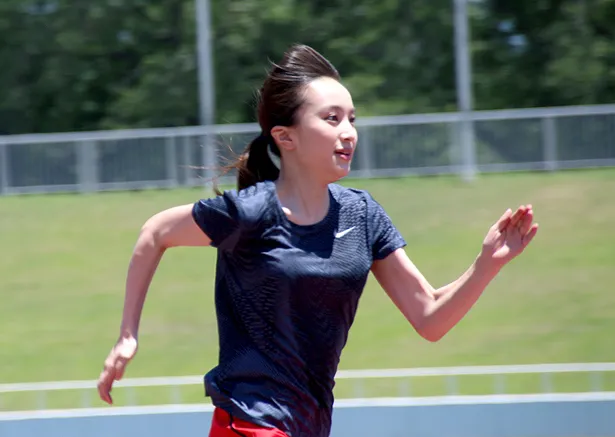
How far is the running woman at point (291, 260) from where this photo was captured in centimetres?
255

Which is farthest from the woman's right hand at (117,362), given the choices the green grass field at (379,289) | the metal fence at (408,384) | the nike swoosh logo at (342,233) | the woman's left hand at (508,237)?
the green grass field at (379,289)

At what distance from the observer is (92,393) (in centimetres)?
799

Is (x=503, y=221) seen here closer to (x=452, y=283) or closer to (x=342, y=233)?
(x=452, y=283)

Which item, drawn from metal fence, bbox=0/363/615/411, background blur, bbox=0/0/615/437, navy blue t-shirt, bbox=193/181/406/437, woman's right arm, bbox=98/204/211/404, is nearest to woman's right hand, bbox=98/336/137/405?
woman's right arm, bbox=98/204/211/404

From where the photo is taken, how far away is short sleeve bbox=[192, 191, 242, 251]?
8.36 ft

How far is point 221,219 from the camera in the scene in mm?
2551

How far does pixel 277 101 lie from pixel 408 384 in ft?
18.3

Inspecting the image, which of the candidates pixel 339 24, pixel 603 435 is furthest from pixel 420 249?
pixel 339 24

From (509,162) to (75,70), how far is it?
304 inches

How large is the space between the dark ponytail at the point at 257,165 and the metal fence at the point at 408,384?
16.3 ft

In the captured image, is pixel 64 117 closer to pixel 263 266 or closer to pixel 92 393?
pixel 92 393

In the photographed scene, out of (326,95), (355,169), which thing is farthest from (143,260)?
(355,169)

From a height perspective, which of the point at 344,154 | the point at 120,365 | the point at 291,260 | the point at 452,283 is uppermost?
the point at 344,154

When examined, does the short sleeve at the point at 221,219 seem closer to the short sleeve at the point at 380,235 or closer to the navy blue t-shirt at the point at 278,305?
the navy blue t-shirt at the point at 278,305
